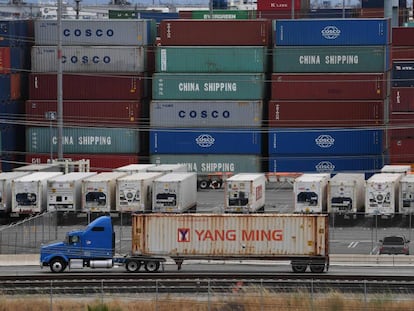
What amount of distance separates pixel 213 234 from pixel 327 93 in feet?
101

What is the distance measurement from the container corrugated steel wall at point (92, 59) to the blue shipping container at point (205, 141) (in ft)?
14.4

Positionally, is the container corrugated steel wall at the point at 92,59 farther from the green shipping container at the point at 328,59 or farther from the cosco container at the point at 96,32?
the green shipping container at the point at 328,59

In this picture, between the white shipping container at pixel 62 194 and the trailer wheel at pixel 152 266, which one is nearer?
the trailer wheel at pixel 152 266

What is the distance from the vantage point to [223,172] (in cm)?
7075

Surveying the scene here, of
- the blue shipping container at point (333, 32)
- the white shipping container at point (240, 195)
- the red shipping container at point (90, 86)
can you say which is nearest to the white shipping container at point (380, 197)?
the white shipping container at point (240, 195)

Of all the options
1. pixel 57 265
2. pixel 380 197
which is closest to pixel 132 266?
pixel 57 265

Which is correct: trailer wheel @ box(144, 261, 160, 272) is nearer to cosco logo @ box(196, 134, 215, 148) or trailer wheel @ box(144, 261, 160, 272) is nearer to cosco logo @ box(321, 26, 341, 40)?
cosco logo @ box(196, 134, 215, 148)

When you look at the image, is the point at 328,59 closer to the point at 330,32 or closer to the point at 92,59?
the point at 330,32

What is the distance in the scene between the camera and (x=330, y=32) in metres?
71.3

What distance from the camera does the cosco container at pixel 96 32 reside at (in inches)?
2869

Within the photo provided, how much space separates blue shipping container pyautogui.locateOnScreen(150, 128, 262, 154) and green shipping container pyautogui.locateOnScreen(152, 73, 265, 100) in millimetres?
1963

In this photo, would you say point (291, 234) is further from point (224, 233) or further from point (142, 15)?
point (142, 15)

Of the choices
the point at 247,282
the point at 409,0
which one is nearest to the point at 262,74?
the point at 247,282

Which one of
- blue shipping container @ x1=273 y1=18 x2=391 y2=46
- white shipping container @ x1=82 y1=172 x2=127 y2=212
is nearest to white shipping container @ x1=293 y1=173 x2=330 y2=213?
white shipping container @ x1=82 y1=172 x2=127 y2=212
